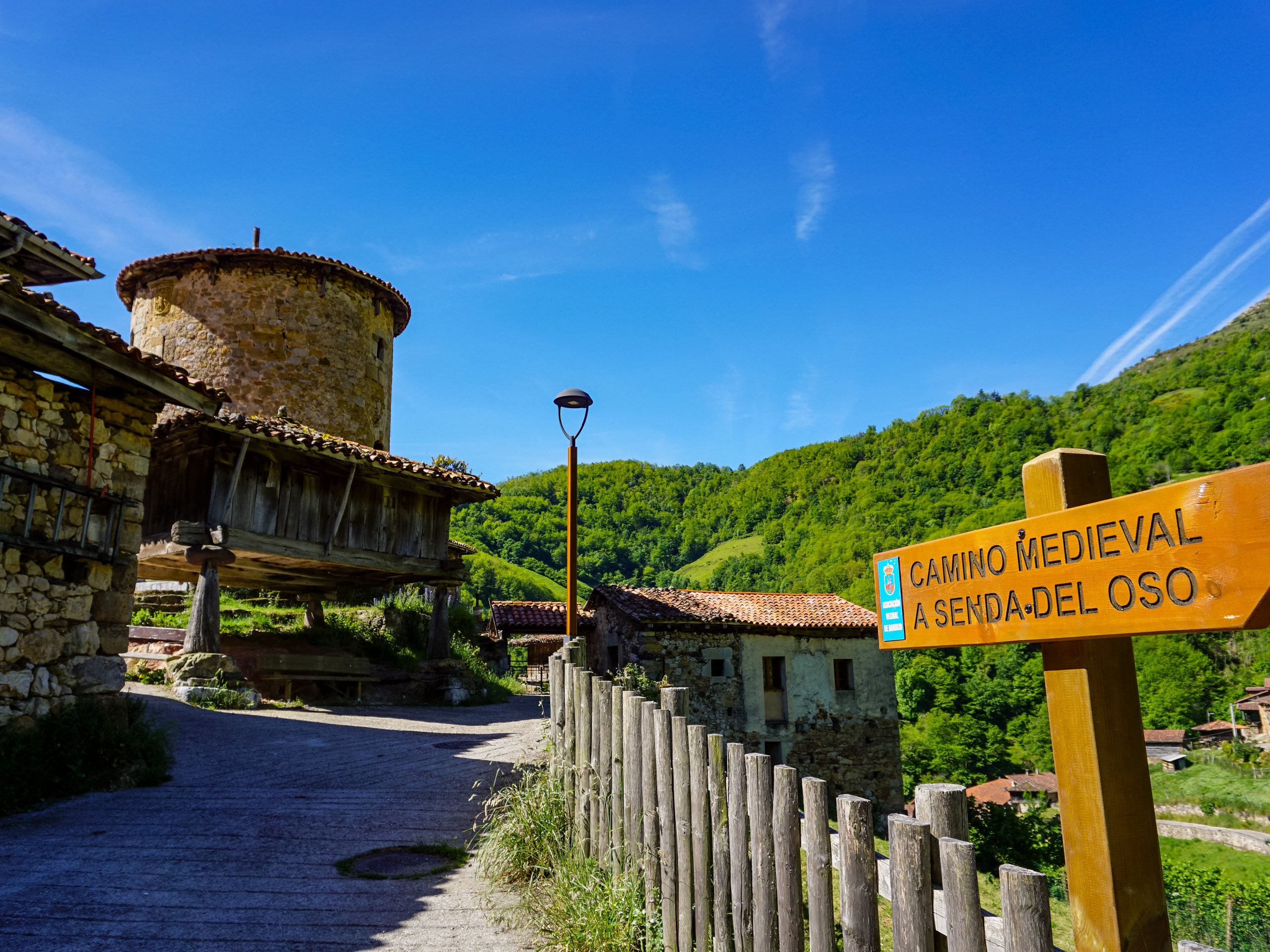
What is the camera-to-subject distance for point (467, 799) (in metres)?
6.41

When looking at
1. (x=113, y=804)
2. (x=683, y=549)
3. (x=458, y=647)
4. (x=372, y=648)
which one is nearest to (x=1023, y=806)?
(x=458, y=647)

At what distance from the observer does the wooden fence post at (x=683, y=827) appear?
10.1 ft

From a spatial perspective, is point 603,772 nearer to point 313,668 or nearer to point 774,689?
point 313,668

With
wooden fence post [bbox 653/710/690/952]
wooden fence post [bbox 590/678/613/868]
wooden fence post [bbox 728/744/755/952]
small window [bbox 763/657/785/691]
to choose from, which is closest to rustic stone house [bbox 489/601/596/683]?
small window [bbox 763/657/785/691]

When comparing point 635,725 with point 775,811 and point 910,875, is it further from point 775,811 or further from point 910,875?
point 910,875

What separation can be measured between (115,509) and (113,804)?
267 centimetres

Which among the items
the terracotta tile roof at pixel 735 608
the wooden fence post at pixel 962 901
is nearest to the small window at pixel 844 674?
the terracotta tile roof at pixel 735 608

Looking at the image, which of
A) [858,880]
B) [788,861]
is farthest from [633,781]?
[858,880]

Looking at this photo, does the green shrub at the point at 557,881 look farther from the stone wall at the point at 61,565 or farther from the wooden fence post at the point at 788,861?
the stone wall at the point at 61,565

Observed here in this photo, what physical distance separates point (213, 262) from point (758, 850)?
1798 cm

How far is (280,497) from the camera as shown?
1237cm

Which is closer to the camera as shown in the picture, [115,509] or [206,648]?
[115,509]

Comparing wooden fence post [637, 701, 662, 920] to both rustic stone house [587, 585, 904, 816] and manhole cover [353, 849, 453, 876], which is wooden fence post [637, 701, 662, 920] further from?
rustic stone house [587, 585, 904, 816]

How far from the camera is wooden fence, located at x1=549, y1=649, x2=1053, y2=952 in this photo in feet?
5.85
